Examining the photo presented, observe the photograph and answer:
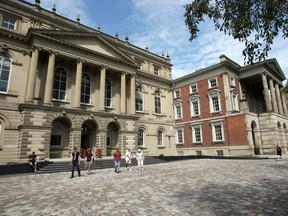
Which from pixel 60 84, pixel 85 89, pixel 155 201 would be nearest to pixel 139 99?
pixel 85 89

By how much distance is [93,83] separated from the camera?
1067 inches

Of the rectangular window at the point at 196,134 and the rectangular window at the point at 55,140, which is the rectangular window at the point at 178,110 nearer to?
the rectangular window at the point at 196,134

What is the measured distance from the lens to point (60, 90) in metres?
24.1

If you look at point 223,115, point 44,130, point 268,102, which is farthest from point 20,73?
point 268,102

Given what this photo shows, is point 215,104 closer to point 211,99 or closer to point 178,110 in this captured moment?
point 211,99

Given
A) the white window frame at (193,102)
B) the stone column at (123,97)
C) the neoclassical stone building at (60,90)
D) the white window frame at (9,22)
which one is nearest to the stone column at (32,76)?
the neoclassical stone building at (60,90)

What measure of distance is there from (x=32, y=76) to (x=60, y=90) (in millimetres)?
3743

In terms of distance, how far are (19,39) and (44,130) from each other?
1076cm

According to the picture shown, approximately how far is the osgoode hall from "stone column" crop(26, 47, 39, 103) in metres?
0.11

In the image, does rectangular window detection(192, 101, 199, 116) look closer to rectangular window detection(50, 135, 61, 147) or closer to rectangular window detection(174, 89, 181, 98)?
rectangular window detection(174, 89, 181, 98)

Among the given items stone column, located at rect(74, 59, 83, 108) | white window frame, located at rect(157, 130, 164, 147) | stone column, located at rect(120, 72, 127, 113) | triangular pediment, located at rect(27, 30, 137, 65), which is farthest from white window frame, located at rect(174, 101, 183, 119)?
stone column, located at rect(74, 59, 83, 108)

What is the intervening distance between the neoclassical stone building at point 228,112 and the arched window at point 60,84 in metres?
20.5

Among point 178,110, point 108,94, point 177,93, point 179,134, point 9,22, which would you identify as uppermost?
point 9,22

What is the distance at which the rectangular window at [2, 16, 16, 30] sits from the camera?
2215cm
